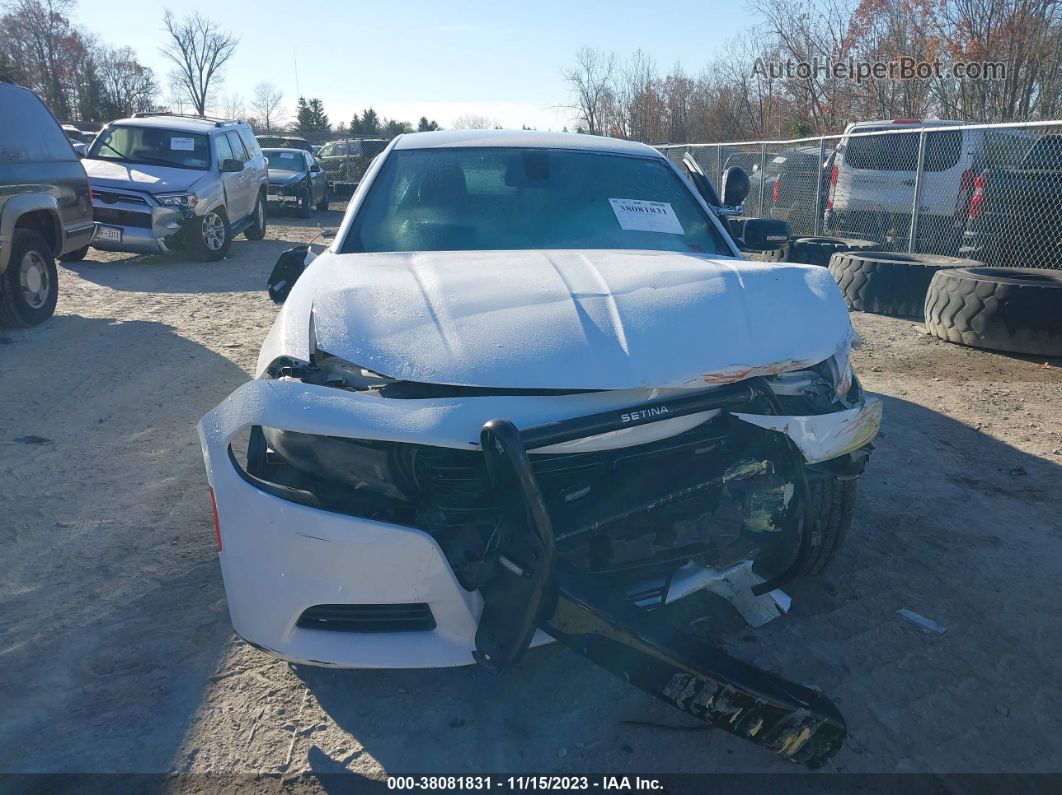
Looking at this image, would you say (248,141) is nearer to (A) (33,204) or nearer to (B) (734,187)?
(A) (33,204)

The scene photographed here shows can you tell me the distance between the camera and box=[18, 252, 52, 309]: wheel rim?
7250mm

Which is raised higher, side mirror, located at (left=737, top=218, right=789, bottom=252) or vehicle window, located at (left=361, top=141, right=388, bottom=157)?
vehicle window, located at (left=361, top=141, right=388, bottom=157)

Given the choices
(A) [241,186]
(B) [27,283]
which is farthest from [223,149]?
(B) [27,283]

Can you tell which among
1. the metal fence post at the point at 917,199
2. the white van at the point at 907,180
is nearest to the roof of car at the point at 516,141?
the white van at the point at 907,180

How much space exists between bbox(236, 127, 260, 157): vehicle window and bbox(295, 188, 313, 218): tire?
4631mm

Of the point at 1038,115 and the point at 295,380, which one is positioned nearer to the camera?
the point at 295,380

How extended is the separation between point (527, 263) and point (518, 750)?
1.67 m

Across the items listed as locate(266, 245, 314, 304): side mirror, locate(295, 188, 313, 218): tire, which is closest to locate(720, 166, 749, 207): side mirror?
locate(266, 245, 314, 304): side mirror

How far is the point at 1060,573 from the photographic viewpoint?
3.35m

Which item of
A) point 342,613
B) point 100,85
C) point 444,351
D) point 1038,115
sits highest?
point 100,85

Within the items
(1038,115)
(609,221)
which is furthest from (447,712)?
(1038,115)

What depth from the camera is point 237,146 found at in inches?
538

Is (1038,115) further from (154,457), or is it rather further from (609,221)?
(154,457)

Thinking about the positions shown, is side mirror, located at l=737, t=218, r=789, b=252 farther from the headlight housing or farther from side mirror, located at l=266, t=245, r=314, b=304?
the headlight housing
